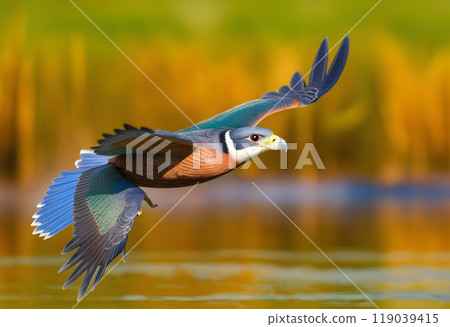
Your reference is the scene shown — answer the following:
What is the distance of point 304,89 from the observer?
9031 mm

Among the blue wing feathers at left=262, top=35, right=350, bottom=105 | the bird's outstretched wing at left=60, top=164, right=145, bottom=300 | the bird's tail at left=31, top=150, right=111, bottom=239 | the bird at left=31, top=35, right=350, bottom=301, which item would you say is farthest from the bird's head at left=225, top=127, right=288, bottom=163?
the blue wing feathers at left=262, top=35, right=350, bottom=105

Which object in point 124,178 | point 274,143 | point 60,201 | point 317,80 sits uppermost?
point 317,80

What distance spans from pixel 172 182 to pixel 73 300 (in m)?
2.01

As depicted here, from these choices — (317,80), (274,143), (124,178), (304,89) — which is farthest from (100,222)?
(317,80)

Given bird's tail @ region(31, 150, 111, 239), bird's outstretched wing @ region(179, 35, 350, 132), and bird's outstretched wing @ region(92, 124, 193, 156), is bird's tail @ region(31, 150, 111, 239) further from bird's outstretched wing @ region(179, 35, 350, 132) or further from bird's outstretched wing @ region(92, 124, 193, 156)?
bird's outstretched wing @ region(179, 35, 350, 132)

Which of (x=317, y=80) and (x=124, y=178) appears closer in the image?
(x=124, y=178)

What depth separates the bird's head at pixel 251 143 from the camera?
713 cm

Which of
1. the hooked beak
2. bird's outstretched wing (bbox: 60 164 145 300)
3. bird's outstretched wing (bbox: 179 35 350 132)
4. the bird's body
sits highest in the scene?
bird's outstretched wing (bbox: 179 35 350 132)

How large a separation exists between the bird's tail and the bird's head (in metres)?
1.33

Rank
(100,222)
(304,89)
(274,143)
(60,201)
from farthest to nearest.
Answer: (304,89) < (60,201) < (274,143) < (100,222)

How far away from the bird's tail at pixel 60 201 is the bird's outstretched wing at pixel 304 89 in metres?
1.46

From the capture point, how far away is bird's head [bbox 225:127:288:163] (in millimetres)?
7133

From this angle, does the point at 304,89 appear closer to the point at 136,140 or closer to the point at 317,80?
the point at 317,80

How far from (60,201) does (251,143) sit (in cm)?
206
